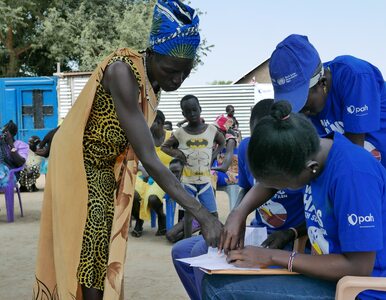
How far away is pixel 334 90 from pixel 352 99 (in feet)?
0.29

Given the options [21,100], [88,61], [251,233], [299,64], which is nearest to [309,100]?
[299,64]

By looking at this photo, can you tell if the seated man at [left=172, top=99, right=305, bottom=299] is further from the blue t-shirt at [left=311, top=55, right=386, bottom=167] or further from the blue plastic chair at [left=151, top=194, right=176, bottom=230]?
the blue plastic chair at [left=151, top=194, right=176, bottom=230]

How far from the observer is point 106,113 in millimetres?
2354

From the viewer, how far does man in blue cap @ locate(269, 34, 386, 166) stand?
2.18 m

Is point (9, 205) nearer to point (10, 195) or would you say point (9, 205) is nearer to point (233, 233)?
point (10, 195)

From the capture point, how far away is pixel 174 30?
2.28 metres

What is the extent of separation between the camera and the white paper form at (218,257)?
186cm

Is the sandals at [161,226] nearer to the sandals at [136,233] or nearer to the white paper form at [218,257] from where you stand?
the sandals at [136,233]

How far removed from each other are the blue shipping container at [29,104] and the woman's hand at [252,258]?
14.9 meters

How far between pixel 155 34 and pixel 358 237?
1226 mm

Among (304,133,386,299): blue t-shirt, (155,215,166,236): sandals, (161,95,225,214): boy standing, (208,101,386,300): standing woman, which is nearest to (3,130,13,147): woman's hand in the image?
(155,215,166,236): sandals

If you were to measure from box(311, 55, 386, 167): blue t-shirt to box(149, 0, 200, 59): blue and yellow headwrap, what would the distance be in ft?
2.19

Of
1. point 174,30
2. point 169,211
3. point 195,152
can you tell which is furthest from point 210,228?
point 169,211

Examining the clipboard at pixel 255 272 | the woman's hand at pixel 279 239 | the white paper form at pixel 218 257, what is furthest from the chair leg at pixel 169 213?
the clipboard at pixel 255 272
